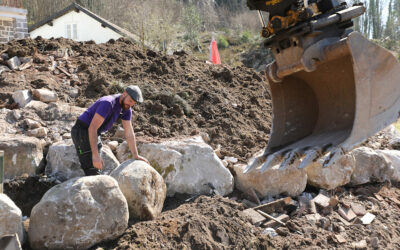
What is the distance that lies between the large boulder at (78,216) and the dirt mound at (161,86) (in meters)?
1.89

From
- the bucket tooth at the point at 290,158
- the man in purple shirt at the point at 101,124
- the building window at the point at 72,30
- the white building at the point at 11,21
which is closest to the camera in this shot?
the bucket tooth at the point at 290,158

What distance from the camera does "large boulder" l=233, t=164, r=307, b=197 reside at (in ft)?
16.3

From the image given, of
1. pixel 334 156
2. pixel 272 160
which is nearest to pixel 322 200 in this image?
pixel 272 160

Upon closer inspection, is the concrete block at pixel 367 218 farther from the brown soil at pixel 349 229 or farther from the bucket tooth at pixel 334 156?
the bucket tooth at pixel 334 156

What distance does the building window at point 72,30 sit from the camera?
2047 cm

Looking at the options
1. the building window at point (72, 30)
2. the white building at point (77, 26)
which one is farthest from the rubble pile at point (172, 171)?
the building window at point (72, 30)

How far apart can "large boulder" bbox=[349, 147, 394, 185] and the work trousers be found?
3.75 meters

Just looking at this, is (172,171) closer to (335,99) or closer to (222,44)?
(335,99)

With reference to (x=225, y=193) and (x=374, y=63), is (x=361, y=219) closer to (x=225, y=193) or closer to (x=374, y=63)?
(x=225, y=193)

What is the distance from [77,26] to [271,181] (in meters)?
18.0

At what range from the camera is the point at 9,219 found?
3135mm

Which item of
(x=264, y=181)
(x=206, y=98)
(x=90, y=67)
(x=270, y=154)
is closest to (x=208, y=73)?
(x=206, y=98)

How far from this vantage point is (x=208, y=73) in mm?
7789

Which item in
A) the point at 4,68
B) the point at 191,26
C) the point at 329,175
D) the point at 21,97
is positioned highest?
the point at 191,26
